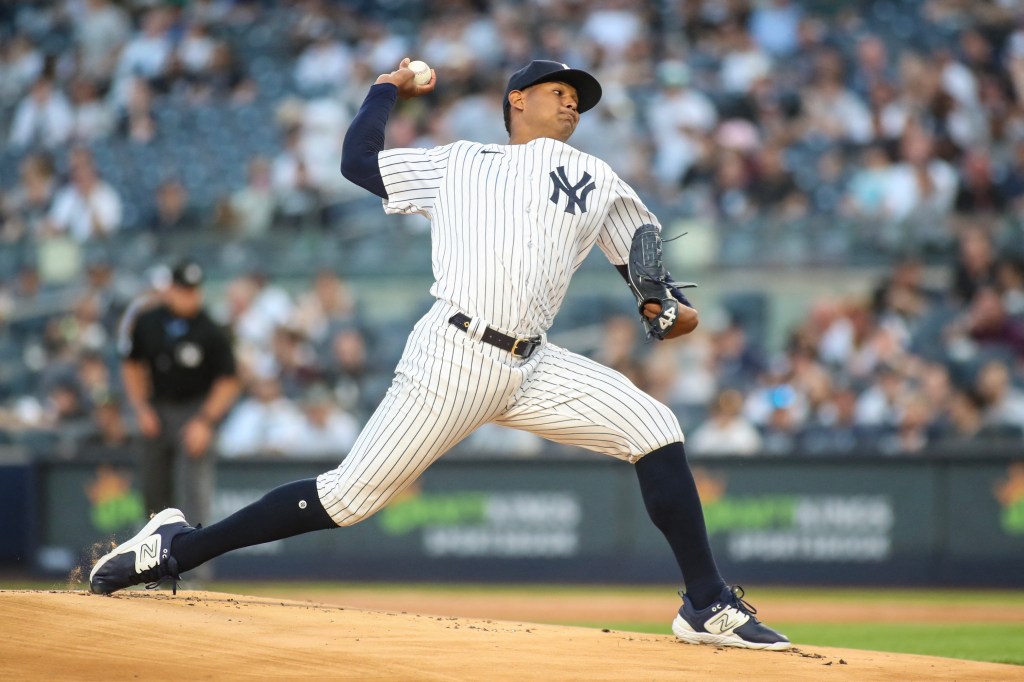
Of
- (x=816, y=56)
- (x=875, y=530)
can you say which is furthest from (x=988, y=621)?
(x=816, y=56)

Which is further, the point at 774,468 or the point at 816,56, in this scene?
the point at 816,56

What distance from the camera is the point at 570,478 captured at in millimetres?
10195

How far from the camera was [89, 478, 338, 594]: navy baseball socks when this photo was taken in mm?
4348

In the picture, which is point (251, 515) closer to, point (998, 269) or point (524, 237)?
point (524, 237)

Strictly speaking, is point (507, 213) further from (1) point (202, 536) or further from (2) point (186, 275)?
(2) point (186, 275)

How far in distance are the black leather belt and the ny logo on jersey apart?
44 cm

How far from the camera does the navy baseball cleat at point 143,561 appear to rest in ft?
15.0

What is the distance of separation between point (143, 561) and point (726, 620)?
6.39 feet

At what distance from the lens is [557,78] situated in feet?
14.6

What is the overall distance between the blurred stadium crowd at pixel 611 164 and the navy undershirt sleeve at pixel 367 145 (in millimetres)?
6162

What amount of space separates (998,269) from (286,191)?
6466 mm

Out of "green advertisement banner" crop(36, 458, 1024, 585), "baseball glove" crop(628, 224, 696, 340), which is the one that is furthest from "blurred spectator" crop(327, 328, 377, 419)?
"baseball glove" crop(628, 224, 696, 340)

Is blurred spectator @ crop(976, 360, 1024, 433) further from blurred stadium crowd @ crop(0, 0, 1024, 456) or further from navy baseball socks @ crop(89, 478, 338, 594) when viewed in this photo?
navy baseball socks @ crop(89, 478, 338, 594)

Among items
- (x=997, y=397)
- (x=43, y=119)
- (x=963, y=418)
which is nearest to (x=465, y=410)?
(x=963, y=418)
